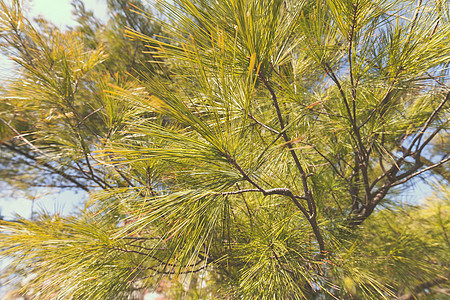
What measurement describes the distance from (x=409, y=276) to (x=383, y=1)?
808 mm

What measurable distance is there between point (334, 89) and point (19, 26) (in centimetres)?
93

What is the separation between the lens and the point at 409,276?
2.51 feet

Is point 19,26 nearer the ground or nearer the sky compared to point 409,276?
nearer the sky

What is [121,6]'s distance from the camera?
1.60 m

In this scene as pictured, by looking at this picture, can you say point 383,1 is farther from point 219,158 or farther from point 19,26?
point 19,26

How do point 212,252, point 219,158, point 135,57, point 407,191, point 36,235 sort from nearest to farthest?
point 219,158 < point 36,235 < point 212,252 < point 407,191 < point 135,57

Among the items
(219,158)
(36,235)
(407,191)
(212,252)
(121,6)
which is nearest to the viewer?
(219,158)

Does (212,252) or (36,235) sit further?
(212,252)

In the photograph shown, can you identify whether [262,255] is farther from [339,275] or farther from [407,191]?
[407,191]

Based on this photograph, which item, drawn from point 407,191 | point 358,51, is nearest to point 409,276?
point 407,191

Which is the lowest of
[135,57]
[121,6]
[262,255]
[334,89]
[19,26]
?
[262,255]

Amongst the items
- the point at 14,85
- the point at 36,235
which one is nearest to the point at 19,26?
the point at 14,85

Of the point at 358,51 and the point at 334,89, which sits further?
the point at 334,89

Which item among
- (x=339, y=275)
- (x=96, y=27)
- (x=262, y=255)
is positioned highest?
(x=96, y=27)
